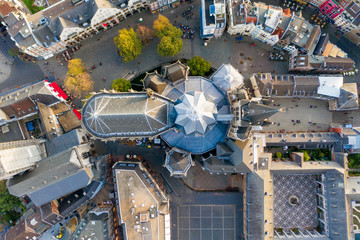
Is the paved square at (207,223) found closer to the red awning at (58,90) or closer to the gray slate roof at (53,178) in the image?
the gray slate roof at (53,178)

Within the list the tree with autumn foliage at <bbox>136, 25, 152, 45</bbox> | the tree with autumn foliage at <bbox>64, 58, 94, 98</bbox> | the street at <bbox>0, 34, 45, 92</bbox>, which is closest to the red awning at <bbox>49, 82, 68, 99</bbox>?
the tree with autumn foliage at <bbox>64, 58, 94, 98</bbox>

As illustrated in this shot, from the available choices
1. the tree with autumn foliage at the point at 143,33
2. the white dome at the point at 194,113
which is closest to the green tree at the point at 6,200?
the white dome at the point at 194,113

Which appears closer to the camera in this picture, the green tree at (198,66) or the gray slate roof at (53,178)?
the gray slate roof at (53,178)

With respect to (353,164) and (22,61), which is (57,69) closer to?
(22,61)

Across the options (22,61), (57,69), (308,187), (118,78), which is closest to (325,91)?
(308,187)

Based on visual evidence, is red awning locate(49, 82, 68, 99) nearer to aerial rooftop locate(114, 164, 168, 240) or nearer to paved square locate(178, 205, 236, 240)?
aerial rooftop locate(114, 164, 168, 240)

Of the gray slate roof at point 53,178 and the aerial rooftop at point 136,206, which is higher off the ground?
the gray slate roof at point 53,178

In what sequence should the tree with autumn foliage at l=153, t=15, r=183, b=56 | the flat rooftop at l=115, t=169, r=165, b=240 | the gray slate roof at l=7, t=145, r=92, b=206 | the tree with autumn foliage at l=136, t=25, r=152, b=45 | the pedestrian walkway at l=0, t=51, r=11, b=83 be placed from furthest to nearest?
the pedestrian walkway at l=0, t=51, r=11, b=83 < the tree with autumn foliage at l=136, t=25, r=152, b=45 < the tree with autumn foliage at l=153, t=15, r=183, b=56 < the flat rooftop at l=115, t=169, r=165, b=240 < the gray slate roof at l=7, t=145, r=92, b=206
